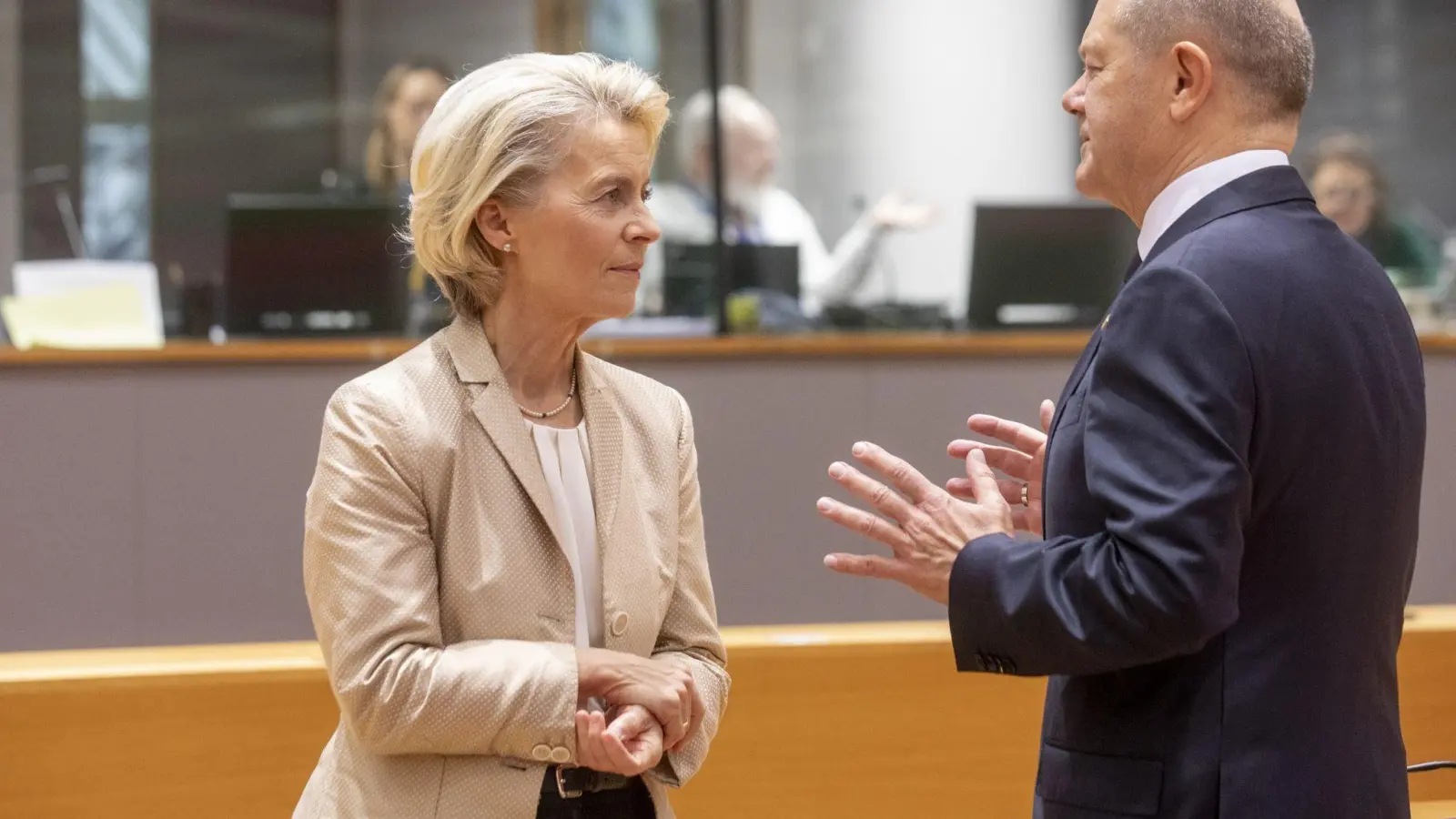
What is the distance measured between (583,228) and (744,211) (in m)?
3.58

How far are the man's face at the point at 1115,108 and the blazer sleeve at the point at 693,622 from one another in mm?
507

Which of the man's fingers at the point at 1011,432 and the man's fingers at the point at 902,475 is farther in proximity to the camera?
the man's fingers at the point at 1011,432

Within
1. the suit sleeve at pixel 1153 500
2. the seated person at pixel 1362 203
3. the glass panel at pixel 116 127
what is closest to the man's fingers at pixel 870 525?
the suit sleeve at pixel 1153 500

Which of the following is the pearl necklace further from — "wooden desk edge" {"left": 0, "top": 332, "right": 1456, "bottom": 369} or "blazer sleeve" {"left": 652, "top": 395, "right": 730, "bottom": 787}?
"wooden desk edge" {"left": 0, "top": 332, "right": 1456, "bottom": 369}

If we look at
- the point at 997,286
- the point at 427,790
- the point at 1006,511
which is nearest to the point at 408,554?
the point at 427,790

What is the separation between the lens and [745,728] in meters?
2.20

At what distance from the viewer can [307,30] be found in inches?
337

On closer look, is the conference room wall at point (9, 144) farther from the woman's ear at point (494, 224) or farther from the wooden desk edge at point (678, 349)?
the woman's ear at point (494, 224)

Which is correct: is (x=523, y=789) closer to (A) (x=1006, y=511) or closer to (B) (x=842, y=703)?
(A) (x=1006, y=511)

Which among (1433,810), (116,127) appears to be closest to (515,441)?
(1433,810)

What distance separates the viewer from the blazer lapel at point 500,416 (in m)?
1.52

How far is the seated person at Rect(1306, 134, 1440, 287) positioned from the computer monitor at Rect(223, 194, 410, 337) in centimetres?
308

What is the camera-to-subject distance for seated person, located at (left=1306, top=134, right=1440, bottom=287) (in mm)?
5215

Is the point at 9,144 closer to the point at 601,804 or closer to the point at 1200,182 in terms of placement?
the point at 601,804
